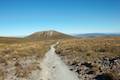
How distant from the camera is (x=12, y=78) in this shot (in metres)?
18.1

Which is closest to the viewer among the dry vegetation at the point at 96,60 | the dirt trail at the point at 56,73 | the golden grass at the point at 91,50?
the dirt trail at the point at 56,73

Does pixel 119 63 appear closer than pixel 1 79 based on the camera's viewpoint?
No

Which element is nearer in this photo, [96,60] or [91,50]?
[96,60]

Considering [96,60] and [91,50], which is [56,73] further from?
[91,50]

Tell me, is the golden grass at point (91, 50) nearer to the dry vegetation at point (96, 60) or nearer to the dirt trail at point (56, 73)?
the dry vegetation at point (96, 60)

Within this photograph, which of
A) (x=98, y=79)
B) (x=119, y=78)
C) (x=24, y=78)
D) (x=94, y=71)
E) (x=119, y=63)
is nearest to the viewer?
(x=119, y=78)

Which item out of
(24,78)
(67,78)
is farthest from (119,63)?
(24,78)

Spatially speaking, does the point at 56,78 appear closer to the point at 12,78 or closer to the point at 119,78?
the point at 12,78

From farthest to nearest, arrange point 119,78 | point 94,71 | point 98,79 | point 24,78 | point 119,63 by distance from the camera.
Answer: point 119,63 → point 94,71 → point 24,78 → point 98,79 → point 119,78

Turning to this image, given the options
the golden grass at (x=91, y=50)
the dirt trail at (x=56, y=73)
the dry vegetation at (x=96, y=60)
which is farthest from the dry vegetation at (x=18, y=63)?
the golden grass at (x=91, y=50)

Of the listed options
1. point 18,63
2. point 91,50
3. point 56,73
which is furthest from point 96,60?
point 91,50

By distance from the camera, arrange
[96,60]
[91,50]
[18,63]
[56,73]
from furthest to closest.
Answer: [91,50] → [18,63] → [96,60] → [56,73]

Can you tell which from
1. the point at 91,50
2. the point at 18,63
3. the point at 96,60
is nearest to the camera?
the point at 96,60

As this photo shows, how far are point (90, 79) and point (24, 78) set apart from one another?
20.8 feet
